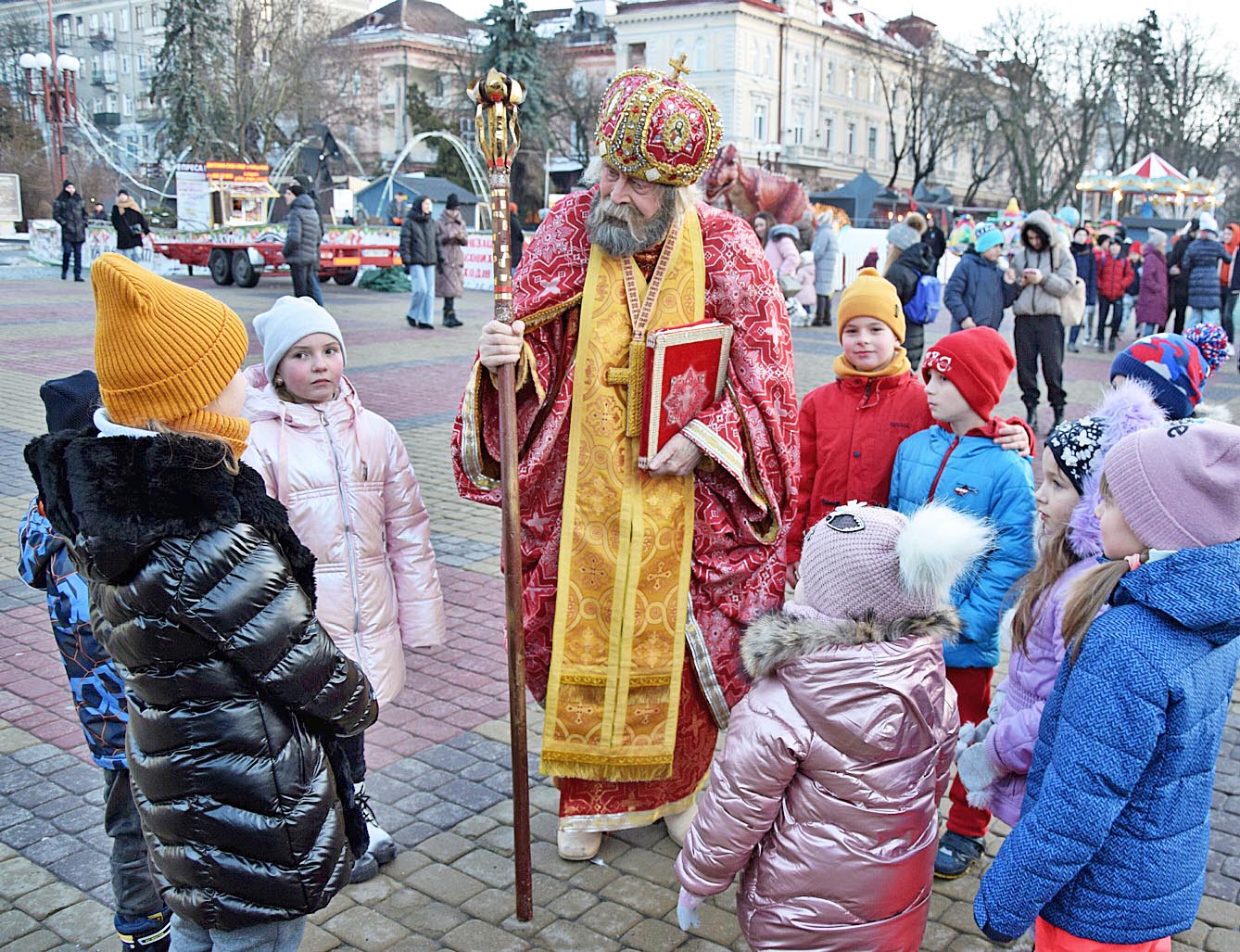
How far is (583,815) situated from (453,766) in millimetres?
739

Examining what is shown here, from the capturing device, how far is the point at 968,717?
11.1ft

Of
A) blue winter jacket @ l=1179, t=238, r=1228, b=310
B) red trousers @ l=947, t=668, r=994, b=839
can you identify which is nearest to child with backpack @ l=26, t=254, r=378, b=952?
red trousers @ l=947, t=668, r=994, b=839

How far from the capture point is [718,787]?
2309 millimetres

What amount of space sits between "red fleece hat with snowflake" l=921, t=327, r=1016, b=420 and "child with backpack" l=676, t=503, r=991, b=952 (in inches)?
40.1

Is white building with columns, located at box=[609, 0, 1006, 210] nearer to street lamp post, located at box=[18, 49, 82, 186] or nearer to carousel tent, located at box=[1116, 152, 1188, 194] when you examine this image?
carousel tent, located at box=[1116, 152, 1188, 194]

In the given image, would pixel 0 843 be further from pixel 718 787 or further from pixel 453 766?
pixel 718 787

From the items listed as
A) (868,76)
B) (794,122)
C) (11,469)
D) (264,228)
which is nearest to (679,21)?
(794,122)

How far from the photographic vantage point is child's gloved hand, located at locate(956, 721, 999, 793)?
279 cm

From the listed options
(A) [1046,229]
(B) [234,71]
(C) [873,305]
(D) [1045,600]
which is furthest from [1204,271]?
(B) [234,71]

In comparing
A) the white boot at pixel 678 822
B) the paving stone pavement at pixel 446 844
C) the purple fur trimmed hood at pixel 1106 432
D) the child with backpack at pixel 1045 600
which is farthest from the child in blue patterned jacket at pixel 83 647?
the purple fur trimmed hood at pixel 1106 432

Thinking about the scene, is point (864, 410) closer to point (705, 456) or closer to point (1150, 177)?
point (705, 456)

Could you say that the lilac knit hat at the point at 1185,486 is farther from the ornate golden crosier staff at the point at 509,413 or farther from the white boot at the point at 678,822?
the white boot at the point at 678,822

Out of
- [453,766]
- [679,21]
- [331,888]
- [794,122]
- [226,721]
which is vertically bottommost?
[453,766]

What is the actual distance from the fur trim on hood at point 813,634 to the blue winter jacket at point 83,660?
1.48 metres
